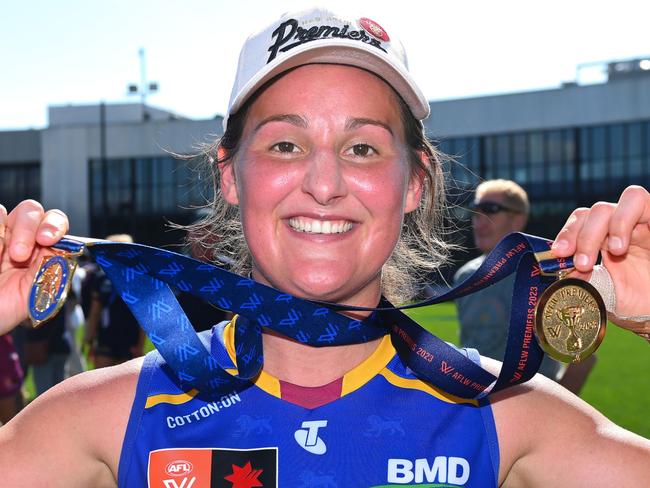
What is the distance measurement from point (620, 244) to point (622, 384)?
984cm

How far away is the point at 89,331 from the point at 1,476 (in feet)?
23.3

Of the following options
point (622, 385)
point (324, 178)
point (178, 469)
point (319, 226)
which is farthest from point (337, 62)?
point (622, 385)

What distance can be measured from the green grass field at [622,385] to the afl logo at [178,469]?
635 cm

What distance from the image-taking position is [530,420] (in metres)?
2.06

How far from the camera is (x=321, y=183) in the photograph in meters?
1.91

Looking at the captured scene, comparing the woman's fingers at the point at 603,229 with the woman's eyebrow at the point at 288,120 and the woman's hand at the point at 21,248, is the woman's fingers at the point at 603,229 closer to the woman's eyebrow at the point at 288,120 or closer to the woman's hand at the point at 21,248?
the woman's eyebrow at the point at 288,120

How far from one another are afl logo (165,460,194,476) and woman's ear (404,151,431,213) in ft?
3.05

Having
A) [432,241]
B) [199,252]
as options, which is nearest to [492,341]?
[199,252]

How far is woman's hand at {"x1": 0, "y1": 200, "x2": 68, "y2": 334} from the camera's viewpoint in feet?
6.13

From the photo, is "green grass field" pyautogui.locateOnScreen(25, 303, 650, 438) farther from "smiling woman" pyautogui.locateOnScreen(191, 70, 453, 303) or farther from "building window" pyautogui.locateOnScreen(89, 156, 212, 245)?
"building window" pyautogui.locateOnScreen(89, 156, 212, 245)

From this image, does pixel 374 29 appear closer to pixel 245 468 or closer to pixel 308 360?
pixel 308 360

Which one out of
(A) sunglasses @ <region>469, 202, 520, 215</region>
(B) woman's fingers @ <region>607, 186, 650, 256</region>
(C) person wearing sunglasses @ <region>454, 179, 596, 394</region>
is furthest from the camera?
(A) sunglasses @ <region>469, 202, 520, 215</region>

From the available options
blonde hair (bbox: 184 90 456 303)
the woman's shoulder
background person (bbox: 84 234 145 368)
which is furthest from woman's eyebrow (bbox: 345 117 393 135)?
background person (bbox: 84 234 145 368)

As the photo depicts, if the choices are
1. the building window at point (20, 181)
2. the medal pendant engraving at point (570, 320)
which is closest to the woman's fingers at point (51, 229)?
the medal pendant engraving at point (570, 320)
